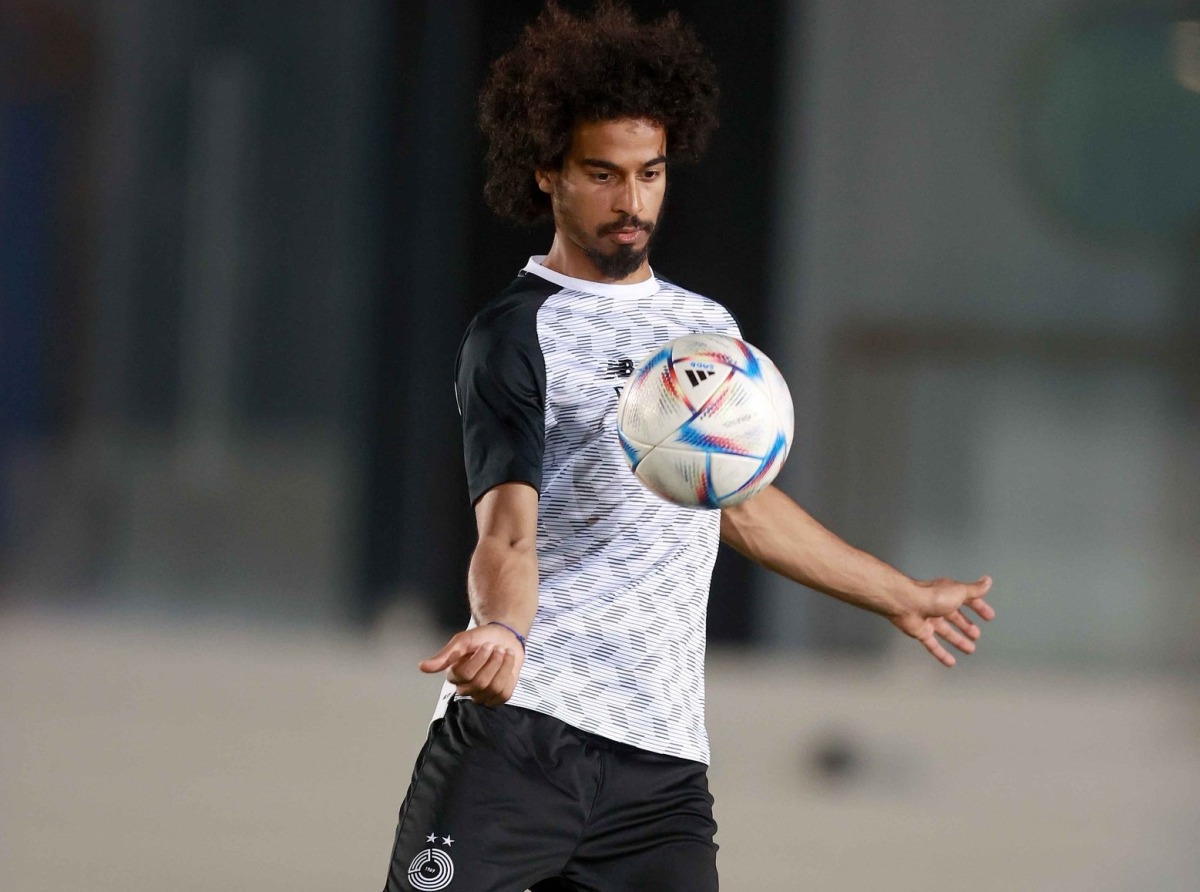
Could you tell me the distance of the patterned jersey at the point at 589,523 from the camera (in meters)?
2.31

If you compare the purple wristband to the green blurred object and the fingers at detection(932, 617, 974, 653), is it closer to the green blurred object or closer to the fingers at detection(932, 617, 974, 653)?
the fingers at detection(932, 617, 974, 653)

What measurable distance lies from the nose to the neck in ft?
0.29

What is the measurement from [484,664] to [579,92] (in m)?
1.01

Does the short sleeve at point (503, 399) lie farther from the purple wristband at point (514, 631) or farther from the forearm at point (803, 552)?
the forearm at point (803, 552)

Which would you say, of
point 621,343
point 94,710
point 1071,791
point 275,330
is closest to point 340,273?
point 275,330

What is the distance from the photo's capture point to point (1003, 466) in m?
9.65

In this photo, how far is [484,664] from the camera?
2.01m

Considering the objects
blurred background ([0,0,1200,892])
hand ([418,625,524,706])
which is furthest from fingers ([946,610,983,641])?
blurred background ([0,0,1200,892])

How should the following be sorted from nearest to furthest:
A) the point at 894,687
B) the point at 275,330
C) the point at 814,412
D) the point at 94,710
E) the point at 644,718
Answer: the point at 644,718, the point at 94,710, the point at 894,687, the point at 814,412, the point at 275,330

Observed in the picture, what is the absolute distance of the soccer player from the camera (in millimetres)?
2225

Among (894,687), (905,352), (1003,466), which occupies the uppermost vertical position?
(905,352)

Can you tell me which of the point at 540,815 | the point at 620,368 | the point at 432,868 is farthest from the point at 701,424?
the point at 432,868

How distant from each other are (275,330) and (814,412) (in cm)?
→ 346

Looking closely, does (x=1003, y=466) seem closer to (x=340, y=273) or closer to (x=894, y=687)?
(x=894, y=687)
